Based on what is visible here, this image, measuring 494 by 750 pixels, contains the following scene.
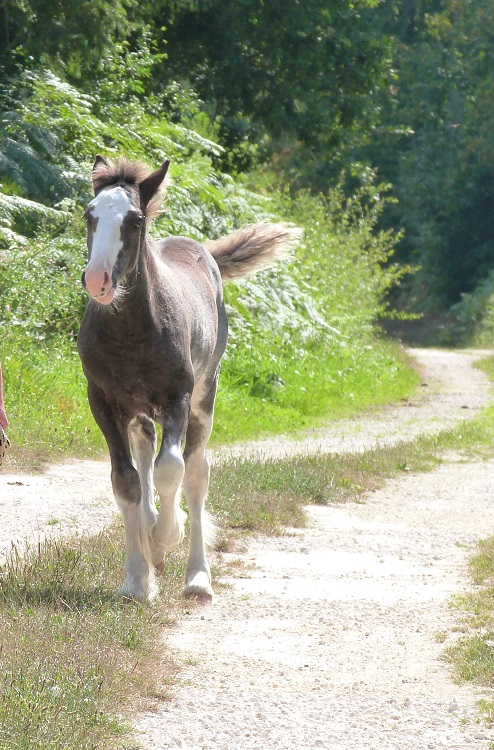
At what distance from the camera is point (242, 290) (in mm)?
17562

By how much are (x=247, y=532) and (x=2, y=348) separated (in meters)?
4.75

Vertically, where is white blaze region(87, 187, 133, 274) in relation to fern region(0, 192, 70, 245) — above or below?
above

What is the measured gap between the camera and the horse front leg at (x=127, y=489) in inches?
237

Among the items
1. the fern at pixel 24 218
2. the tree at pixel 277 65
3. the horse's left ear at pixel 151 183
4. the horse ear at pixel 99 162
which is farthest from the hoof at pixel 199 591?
the tree at pixel 277 65

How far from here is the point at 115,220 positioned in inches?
214

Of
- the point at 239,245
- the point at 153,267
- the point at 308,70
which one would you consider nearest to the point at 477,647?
the point at 153,267

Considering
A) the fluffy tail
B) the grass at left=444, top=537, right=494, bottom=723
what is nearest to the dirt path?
the grass at left=444, top=537, right=494, bottom=723

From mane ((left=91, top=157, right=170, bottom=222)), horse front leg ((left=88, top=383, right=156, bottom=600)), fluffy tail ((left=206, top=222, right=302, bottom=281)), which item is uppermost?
mane ((left=91, top=157, right=170, bottom=222))

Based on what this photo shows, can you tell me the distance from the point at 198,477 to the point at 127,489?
90 cm

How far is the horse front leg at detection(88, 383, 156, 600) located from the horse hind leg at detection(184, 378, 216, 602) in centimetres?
54

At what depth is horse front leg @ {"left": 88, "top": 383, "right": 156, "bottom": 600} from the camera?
6020 mm

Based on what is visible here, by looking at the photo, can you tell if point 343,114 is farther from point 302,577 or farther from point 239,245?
point 302,577

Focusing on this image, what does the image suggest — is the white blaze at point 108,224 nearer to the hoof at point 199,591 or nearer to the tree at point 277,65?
the hoof at point 199,591

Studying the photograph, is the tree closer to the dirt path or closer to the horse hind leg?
the dirt path
